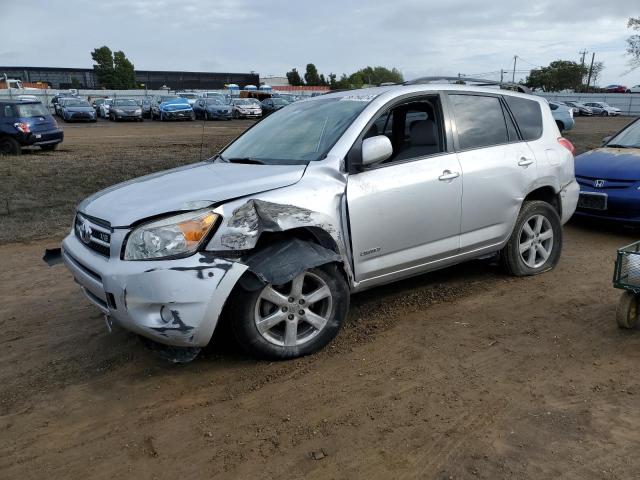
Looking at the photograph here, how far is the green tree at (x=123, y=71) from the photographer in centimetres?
9162

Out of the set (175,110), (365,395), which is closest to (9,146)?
(365,395)

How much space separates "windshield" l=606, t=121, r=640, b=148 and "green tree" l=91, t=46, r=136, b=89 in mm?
93415

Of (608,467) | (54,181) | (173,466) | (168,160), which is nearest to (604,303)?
(608,467)

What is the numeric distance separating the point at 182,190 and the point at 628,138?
6832 mm

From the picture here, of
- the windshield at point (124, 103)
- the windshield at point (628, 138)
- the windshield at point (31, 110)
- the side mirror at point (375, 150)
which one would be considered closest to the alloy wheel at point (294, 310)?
the side mirror at point (375, 150)

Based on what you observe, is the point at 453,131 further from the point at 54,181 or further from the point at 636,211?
the point at 54,181

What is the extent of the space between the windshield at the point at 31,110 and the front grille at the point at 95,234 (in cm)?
1405

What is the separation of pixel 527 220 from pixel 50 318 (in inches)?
167

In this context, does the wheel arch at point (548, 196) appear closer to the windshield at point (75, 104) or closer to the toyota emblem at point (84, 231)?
the toyota emblem at point (84, 231)

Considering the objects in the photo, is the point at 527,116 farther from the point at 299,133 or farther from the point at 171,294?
the point at 171,294

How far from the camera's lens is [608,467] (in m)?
2.60

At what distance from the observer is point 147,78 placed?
100625 millimetres

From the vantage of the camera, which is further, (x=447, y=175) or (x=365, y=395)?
(x=447, y=175)

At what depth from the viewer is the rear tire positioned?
613 inches
